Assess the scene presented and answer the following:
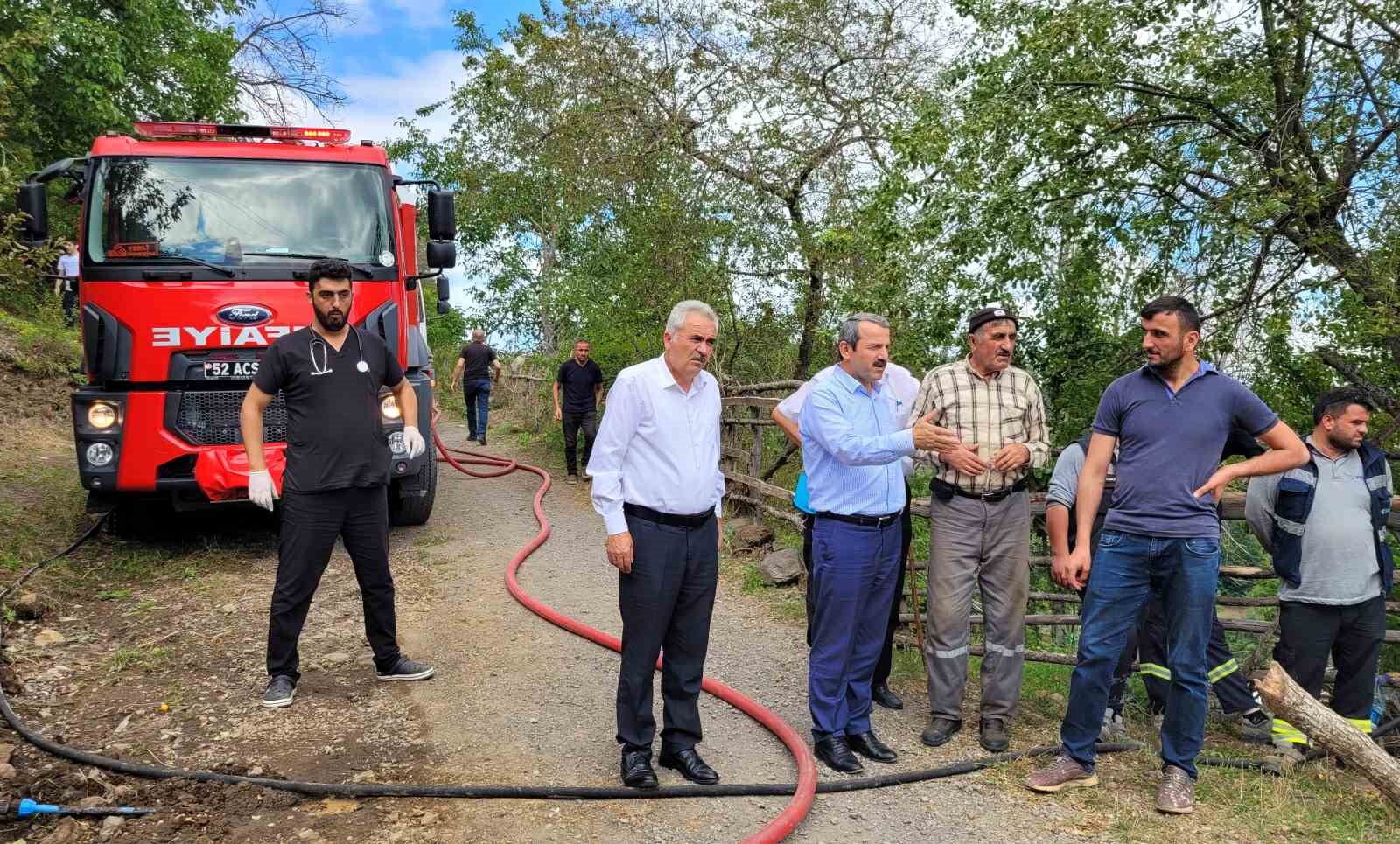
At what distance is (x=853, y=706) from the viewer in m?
4.12

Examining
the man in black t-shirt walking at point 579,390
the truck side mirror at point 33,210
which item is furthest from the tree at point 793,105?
the truck side mirror at point 33,210

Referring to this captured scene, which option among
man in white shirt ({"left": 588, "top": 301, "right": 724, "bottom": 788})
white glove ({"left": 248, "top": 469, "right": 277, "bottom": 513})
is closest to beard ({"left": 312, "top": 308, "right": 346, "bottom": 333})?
white glove ({"left": 248, "top": 469, "right": 277, "bottom": 513})

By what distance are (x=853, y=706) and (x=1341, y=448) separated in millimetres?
2551

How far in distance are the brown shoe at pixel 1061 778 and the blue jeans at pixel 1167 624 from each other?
0.12ft

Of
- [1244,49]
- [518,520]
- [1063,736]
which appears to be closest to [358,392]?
[1063,736]

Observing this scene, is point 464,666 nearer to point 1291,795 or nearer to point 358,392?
point 358,392

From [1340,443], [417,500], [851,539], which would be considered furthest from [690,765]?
[417,500]

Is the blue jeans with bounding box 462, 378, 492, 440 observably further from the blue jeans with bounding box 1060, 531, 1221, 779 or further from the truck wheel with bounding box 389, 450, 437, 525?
the blue jeans with bounding box 1060, 531, 1221, 779

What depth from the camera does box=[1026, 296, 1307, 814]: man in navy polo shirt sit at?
3.62m

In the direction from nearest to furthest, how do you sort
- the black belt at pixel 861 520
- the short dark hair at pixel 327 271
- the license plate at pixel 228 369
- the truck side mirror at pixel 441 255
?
the black belt at pixel 861 520, the short dark hair at pixel 327 271, the license plate at pixel 228 369, the truck side mirror at pixel 441 255

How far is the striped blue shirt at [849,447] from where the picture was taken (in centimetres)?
390

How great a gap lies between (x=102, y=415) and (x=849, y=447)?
5.35 meters

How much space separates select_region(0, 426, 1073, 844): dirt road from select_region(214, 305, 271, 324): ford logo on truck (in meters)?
1.82

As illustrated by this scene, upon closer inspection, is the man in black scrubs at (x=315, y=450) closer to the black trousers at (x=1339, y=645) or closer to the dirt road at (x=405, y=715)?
the dirt road at (x=405, y=715)
